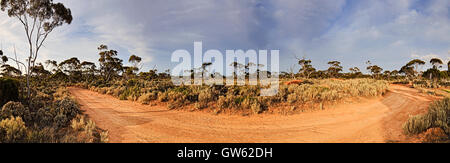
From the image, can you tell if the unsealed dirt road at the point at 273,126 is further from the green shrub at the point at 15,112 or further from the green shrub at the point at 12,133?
the green shrub at the point at 15,112

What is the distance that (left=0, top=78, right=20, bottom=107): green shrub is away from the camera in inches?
340

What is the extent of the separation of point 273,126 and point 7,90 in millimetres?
14170

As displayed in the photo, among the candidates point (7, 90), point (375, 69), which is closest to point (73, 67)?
point (7, 90)

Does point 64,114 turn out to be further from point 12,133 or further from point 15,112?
point 12,133

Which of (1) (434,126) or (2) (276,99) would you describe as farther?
(2) (276,99)

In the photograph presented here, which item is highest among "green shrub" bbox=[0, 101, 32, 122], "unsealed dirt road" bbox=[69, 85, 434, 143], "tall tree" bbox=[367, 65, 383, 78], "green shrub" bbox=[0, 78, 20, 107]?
"tall tree" bbox=[367, 65, 383, 78]


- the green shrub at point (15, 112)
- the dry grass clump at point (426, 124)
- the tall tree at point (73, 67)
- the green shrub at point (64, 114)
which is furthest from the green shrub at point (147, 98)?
the tall tree at point (73, 67)

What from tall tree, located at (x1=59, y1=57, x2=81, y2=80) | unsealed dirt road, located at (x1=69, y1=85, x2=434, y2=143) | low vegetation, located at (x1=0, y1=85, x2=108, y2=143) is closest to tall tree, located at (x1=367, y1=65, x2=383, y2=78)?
unsealed dirt road, located at (x1=69, y1=85, x2=434, y2=143)

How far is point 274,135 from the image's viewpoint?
505 centimetres

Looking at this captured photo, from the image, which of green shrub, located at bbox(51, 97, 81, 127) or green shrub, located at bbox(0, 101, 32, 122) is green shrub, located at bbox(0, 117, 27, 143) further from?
green shrub, located at bbox(0, 101, 32, 122)

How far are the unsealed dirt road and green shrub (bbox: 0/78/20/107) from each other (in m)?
6.34
